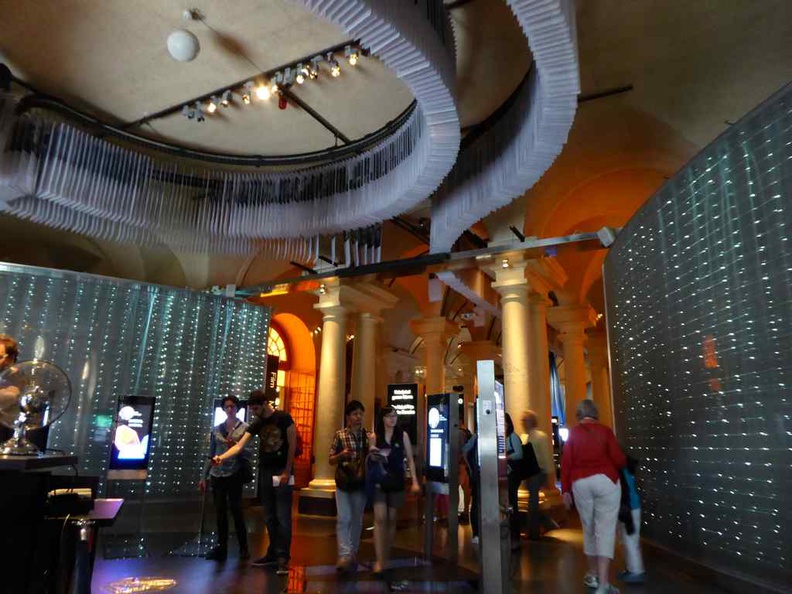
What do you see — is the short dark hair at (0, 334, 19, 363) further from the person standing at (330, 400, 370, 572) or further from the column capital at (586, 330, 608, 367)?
the column capital at (586, 330, 608, 367)

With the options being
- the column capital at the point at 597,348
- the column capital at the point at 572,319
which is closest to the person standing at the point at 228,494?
the column capital at the point at 572,319

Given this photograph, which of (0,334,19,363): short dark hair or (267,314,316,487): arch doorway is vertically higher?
(267,314,316,487): arch doorway

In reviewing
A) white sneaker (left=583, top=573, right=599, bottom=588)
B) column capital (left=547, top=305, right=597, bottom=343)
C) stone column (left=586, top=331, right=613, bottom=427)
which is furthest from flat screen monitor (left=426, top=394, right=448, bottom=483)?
stone column (left=586, top=331, right=613, bottom=427)

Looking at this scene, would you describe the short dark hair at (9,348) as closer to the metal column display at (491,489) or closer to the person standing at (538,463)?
the metal column display at (491,489)

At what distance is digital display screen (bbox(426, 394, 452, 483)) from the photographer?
5477mm

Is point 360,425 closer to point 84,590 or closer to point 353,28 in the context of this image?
point 84,590

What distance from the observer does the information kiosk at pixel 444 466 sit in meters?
5.39

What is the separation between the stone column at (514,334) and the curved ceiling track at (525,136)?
1.04m

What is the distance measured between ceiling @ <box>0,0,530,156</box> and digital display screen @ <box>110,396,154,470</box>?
332 cm

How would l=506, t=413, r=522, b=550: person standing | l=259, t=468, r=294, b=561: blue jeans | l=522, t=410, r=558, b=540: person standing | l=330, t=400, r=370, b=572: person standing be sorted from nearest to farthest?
1. l=330, t=400, r=370, b=572: person standing
2. l=259, t=468, r=294, b=561: blue jeans
3. l=506, t=413, r=522, b=550: person standing
4. l=522, t=410, r=558, b=540: person standing

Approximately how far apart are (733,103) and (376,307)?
256 inches

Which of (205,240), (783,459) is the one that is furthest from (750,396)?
(205,240)

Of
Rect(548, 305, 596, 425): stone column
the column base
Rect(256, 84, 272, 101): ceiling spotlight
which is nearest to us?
Rect(256, 84, 272, 101): ceiling spotlight

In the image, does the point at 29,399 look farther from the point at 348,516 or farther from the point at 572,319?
the point at 572,319
